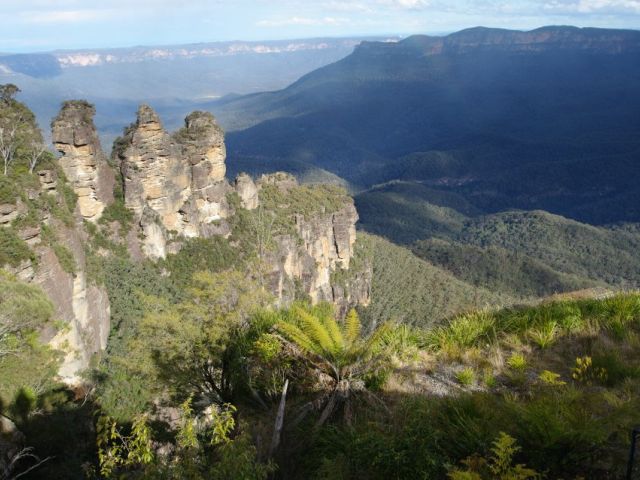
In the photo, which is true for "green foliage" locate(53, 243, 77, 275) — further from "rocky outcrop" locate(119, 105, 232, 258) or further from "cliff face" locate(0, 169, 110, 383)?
"rocky outcrop" locate(119, 105, 232, 258)

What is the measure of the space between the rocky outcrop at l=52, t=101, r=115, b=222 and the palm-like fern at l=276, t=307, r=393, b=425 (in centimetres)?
2864

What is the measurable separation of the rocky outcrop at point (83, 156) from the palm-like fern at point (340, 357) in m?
28.6

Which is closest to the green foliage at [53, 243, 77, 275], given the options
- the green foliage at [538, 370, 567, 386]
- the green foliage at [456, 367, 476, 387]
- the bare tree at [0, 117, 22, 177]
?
the bare tree at [0, 117, 22, 177]

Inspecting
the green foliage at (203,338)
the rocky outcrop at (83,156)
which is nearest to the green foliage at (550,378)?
the green foliage at (203,338)

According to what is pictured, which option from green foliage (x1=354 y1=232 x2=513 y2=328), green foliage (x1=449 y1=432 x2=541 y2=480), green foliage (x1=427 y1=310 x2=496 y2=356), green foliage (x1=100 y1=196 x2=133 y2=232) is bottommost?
green foliage (x1=354 y1=232 x2=513 y2=328)

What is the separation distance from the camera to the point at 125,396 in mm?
18641

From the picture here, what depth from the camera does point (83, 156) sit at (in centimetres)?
3216

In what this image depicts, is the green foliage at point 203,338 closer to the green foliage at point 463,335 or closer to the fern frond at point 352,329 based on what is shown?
the fern frond at point 352,329

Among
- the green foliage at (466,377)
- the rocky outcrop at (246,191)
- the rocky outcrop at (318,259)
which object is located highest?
the green foliage at (466,377)

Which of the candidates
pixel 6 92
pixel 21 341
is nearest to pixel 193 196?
pixel 6 92

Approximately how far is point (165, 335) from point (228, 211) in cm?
3295

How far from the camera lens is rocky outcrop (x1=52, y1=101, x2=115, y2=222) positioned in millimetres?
31234

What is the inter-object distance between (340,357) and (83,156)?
30055 millimetres

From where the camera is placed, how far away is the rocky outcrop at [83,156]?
102 ft
